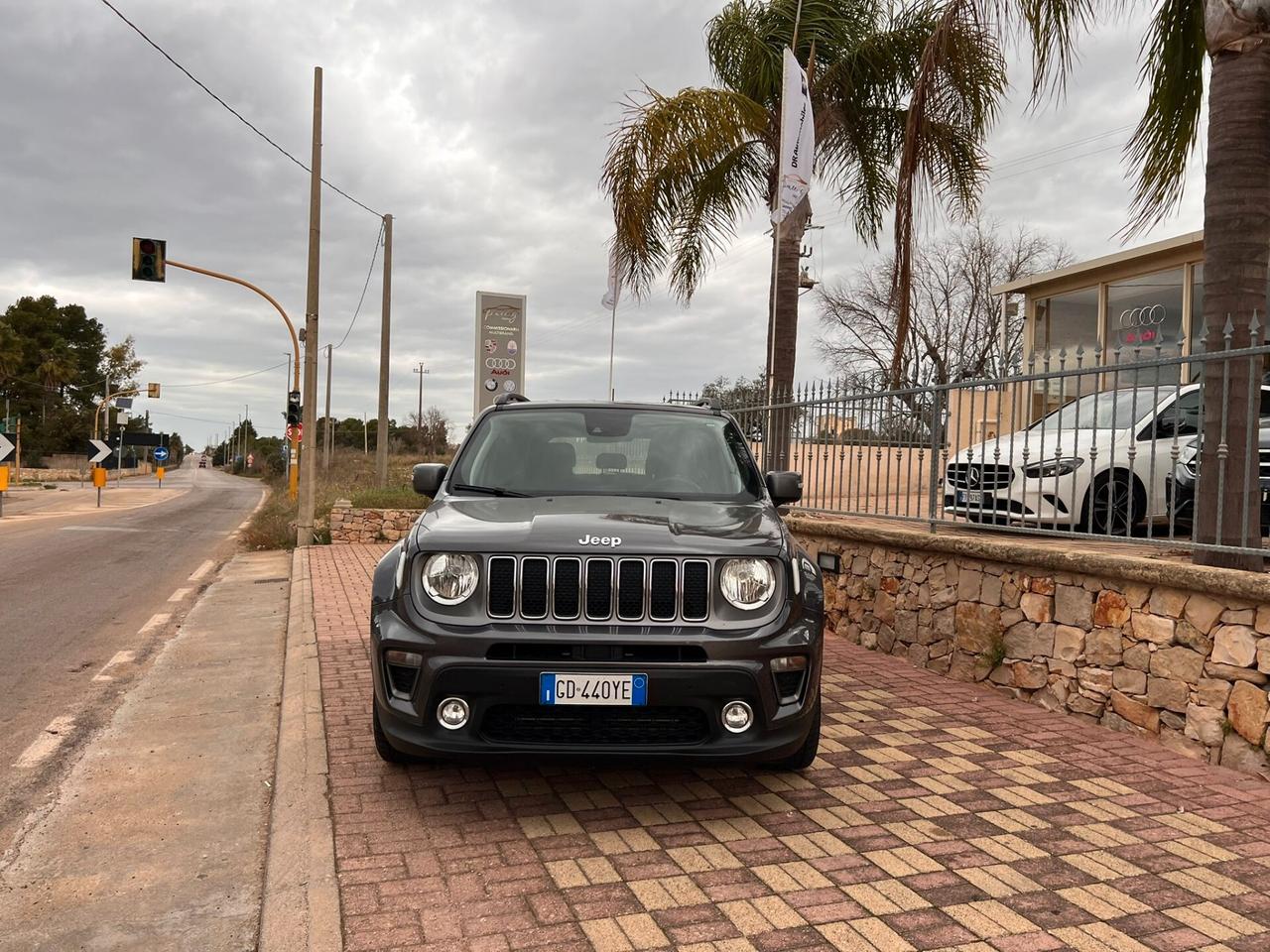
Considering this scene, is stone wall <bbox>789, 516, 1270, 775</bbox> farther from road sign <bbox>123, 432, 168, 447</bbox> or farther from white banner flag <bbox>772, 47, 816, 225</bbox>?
road sign <bbox>123, 432, 168, 447</bbox>

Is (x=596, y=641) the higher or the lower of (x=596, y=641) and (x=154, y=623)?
the higher

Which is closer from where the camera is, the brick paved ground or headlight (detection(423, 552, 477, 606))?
the brick paved ground

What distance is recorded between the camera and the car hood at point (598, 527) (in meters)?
3.85

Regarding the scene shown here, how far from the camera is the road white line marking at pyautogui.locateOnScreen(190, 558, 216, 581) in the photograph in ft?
44.0

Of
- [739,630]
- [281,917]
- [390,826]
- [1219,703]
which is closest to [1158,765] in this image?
[1219,703]

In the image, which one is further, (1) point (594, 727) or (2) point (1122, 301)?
(2) point (1122, 301)

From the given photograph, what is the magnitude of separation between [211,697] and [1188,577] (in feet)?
18.9

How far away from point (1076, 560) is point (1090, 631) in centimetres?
40

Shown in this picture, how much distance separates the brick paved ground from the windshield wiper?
1.29 m

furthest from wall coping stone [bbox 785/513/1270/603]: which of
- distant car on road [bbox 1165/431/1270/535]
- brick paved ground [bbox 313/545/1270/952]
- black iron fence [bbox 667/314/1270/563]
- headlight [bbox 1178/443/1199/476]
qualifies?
headlight [bbox 1178/443/1199/476]

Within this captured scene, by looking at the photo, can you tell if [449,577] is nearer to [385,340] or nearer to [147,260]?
[147,260]

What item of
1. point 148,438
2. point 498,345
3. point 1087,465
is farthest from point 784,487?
point 148,438

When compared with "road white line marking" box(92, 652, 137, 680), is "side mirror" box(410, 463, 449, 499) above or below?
above

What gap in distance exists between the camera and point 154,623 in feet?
31.1
